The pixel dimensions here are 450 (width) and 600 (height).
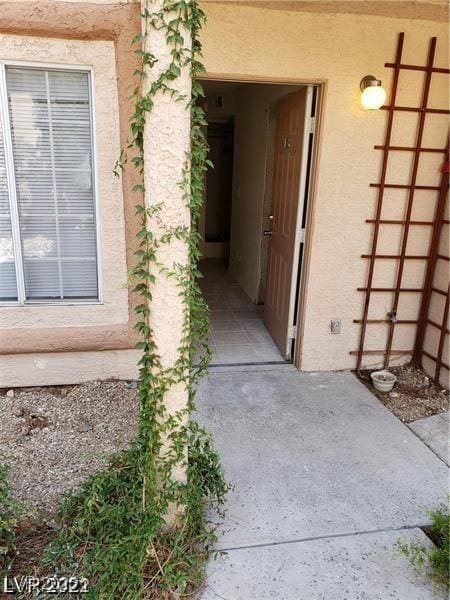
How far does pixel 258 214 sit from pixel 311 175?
180 cm

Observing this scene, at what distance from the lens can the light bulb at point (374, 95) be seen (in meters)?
3.07

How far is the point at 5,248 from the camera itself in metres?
3.18

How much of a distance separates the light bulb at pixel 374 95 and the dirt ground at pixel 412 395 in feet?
6.97

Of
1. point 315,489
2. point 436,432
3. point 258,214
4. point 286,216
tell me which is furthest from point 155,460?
point 258,214

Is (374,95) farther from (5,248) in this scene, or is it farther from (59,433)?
(59,433)

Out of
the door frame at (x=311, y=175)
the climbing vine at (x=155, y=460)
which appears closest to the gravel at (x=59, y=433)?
the climbing vine at (x=155, y=460)

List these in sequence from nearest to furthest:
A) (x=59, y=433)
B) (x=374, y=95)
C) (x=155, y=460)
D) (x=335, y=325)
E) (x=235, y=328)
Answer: (x=155, y=460) → (x=59, y=433) → (x=374, y=95) → (x=335, y=325) → (x=235, y=328)

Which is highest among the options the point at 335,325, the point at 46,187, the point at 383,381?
the point at 46,187

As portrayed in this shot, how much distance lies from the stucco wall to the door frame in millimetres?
23

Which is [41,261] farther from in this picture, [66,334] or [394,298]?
[394,298]

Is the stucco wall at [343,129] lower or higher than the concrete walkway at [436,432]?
higher

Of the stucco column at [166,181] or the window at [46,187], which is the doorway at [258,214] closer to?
the window at [46,187]

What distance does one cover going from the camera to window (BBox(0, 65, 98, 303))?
2.94 meters

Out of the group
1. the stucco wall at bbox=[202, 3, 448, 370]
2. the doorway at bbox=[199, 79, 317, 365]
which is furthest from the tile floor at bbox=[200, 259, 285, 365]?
the stucco wall at bbox=[202, 3, 448, 370]
